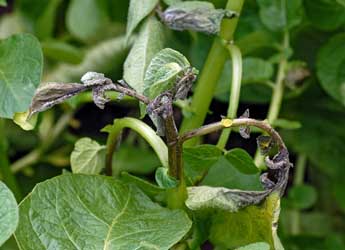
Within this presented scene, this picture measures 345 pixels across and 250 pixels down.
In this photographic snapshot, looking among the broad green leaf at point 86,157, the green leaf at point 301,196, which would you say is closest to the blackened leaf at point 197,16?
the broad green leaf at point 86,157

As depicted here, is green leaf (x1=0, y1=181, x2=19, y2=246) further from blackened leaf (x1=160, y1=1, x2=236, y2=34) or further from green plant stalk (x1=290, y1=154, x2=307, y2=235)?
green plant stalk (x1=290, y1=154, x2=307, y2=235)

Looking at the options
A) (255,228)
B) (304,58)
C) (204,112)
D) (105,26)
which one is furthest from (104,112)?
(255,228)

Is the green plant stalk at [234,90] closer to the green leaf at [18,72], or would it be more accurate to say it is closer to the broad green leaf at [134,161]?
the green leaf at [18,72]

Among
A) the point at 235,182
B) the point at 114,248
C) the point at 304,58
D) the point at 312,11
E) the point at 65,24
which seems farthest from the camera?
the point at 65,24

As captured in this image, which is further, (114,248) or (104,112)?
(104,112)

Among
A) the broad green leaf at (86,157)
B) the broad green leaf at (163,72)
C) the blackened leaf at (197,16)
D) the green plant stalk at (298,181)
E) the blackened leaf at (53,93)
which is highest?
the broad green leaf at (163,72)

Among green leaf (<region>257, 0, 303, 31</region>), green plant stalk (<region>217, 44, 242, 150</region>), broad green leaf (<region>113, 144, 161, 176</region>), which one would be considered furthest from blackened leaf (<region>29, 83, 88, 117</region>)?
broad green leaf (<region>113, 144, 161, 176</region>)

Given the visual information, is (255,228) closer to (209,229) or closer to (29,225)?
(209,229)
